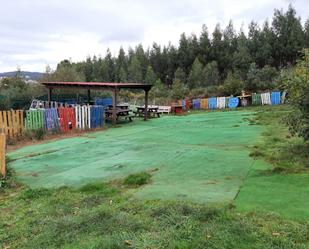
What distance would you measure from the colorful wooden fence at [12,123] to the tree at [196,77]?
30.8 metres

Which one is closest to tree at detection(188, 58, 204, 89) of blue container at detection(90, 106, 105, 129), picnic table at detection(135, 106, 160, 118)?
picnic table at detection(135, 106, 160, 118)

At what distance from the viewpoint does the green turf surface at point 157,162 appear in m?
6.43

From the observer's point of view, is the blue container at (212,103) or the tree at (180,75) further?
the tree at (180,75)

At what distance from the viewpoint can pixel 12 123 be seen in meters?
14.2

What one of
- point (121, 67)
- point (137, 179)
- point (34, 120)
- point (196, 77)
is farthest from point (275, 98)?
point (121, 67)

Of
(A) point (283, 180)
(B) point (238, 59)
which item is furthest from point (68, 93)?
(A) point (283, 180)

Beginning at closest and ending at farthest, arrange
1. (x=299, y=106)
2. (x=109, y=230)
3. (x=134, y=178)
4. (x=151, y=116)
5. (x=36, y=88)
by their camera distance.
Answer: (x=109, y=230) → (x=134, y=178) → (x=299, y=106) → (x=151, y=116) → (x=36, y=88)

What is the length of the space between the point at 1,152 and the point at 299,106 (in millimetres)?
6162

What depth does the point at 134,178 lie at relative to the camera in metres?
7.07

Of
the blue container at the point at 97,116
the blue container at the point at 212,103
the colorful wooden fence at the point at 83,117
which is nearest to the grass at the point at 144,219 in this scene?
the colorful wooden fence at the point at 83,117

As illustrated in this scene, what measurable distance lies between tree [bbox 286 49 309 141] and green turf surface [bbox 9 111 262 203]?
1.30 meters

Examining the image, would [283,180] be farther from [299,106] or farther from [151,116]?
[151,116]

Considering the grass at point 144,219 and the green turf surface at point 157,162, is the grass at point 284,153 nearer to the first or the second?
the grass at point 144,219

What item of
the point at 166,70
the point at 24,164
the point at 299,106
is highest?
the point at 166,70
